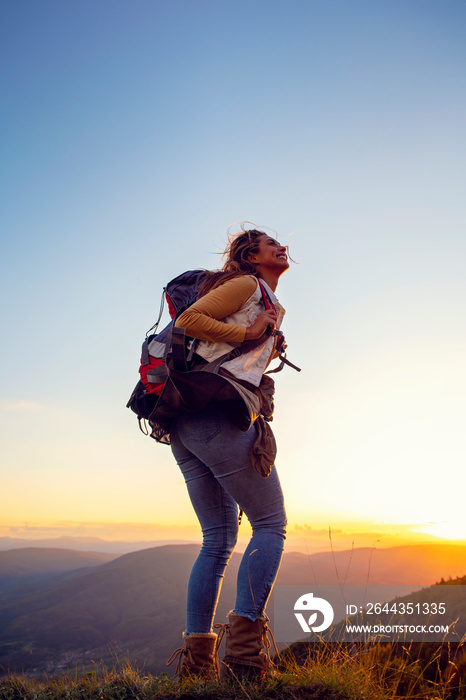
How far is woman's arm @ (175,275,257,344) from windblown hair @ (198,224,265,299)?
124mm

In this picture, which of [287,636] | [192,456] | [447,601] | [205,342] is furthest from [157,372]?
[447,601]

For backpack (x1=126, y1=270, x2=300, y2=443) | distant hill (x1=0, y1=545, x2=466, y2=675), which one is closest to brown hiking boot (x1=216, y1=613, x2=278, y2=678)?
backpack (x1=126, y1=270, x2=300, y2=443)

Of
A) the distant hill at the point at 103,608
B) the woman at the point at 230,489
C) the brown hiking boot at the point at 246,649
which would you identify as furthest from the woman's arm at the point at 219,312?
the distant hill at the point at 103,608

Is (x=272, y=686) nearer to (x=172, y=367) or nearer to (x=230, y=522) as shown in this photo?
(x=230, y=522)

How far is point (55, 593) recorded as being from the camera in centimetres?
7431

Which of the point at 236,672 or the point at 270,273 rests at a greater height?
the point at 270,273

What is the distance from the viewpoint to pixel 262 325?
229cm

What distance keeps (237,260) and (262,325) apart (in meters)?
0.66

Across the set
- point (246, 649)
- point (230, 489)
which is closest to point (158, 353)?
point (230, 489)

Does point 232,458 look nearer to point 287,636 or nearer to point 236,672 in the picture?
point 236,672

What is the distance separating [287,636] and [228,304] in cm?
281

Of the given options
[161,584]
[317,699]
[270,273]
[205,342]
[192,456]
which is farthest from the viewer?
[161,584]

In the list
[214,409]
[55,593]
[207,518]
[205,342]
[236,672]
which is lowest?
[55,593]

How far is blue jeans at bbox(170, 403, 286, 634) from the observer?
2.09 meters
